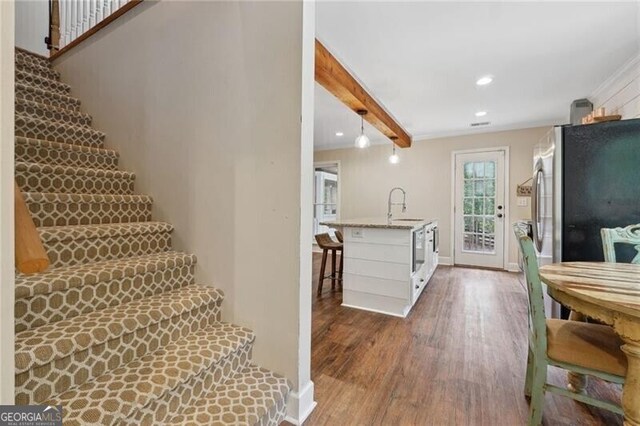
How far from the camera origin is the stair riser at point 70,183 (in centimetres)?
168

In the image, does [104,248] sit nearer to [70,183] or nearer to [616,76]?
[70,183]

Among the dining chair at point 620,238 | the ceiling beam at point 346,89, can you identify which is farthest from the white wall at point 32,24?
the dining chair at point 620,238

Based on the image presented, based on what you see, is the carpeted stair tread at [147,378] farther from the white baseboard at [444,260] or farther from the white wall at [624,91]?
the white baseboard at [444,260]

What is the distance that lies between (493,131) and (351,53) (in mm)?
3643

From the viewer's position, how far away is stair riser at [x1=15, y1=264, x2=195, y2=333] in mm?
1162

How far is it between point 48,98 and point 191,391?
9.11 ft

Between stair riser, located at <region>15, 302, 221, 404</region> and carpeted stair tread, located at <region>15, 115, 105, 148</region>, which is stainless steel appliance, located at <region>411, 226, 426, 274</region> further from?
carpeted stair tread, located at <region>15, 115, 105, 148</region>

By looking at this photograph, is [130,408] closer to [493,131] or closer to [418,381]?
[418,381]

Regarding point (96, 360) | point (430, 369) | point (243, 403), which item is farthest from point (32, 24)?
point (430, 369)

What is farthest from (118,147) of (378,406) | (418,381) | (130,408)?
(418,381)

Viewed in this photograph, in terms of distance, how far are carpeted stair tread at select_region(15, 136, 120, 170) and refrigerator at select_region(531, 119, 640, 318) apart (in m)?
3.60

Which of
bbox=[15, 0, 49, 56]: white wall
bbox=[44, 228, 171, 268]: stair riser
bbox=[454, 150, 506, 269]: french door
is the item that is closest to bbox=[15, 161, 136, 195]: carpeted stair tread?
bbox=[44, 228, 171, 268]: stair riser

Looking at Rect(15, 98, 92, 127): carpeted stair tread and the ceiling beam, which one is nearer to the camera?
Rect(15, 98, 92, 127): carpeted stair tread

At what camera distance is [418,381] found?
175cm
